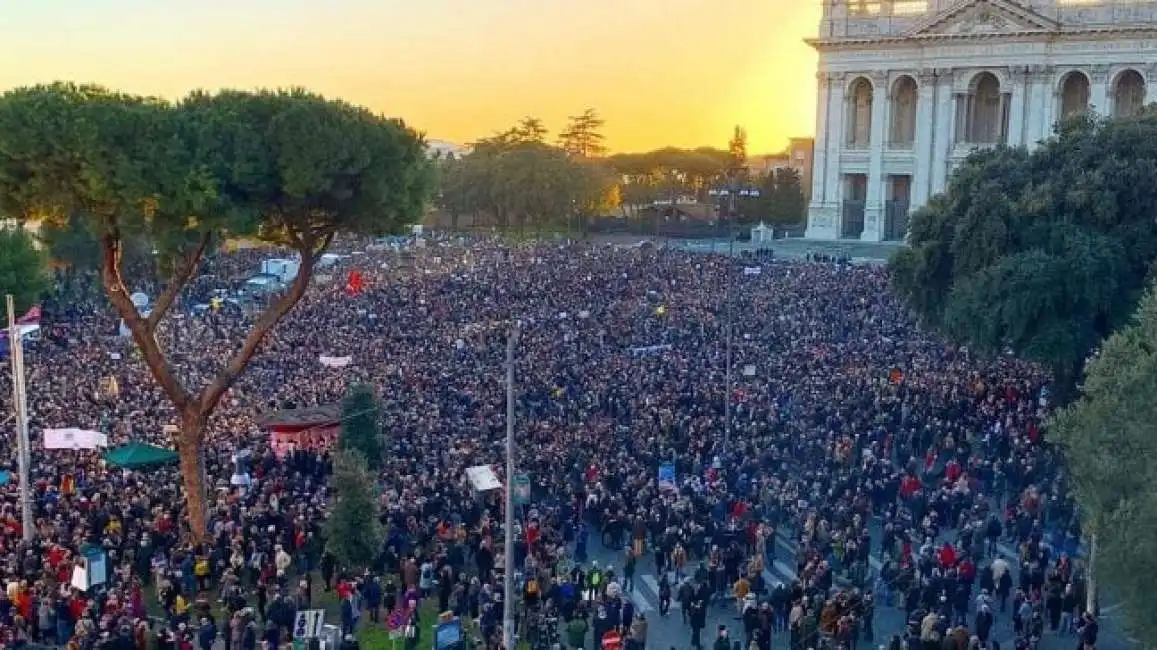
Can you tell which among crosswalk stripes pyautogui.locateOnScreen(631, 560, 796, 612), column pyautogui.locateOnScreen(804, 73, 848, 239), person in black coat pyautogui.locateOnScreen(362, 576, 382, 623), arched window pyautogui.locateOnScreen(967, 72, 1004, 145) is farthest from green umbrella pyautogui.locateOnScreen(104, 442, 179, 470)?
arched window pyautogui.locateOnScreen(967, 72, 1004, 145)

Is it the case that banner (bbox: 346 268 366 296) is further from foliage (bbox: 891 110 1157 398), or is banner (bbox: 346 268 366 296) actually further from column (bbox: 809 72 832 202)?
column (bbox: 809 72 832 202)

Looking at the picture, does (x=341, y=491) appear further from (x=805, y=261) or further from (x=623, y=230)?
(x=623, y=230)

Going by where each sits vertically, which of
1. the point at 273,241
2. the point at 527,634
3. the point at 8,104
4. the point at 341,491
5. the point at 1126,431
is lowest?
the point at 527,634

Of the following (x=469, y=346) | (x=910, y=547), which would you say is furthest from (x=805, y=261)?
(x=910, y=547)

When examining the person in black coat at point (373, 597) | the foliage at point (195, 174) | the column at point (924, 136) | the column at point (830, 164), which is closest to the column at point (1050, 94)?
the column at point (924, 136)

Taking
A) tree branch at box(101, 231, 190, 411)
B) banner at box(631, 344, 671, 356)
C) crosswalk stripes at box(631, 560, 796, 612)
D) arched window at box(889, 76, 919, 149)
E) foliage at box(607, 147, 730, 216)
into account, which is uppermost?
arched window at box(889, 76, 919, 149)

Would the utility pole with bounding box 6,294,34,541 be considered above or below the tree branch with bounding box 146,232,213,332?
below
